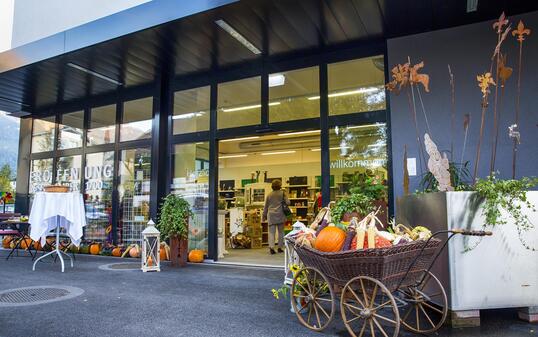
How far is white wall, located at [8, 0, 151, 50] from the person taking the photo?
6828 millimetres

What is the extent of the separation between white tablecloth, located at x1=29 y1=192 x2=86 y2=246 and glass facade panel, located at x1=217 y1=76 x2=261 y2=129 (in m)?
2.57

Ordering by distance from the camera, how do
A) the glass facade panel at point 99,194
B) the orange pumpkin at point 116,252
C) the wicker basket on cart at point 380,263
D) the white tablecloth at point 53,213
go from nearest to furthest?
the wicker basket on cart at point 380,263, the white tablecloth at point 53,213, the orange pumpkin at point 116,252, the glass facade panel at point 99,194

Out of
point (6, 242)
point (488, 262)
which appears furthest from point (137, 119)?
point (488, 262)

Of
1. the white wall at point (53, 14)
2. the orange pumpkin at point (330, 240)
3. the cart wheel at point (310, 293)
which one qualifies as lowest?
the cart wheel at point (310, 293)

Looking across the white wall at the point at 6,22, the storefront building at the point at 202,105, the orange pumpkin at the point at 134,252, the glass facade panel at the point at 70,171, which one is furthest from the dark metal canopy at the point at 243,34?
the orange pumpkin at the point at 134,252

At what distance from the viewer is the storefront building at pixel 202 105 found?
Result: 518cm

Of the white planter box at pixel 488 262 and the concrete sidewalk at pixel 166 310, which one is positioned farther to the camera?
the white planter box at pixel 488 262

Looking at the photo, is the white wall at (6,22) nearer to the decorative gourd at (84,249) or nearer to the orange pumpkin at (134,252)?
the decorative gourd at (84,249)

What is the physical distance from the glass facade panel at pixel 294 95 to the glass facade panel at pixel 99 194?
375 cm

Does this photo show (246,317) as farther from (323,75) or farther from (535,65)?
(535,65)

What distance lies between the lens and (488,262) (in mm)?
2898

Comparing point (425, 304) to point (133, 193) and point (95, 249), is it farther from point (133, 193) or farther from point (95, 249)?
point (95, 249)

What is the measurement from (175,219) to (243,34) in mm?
2923

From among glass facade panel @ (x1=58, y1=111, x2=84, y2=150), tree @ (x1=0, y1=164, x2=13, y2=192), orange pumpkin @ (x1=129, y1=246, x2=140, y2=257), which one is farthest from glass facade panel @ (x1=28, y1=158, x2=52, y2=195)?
tree @ (x1=0, y1=164, x2=13, y2=192)
